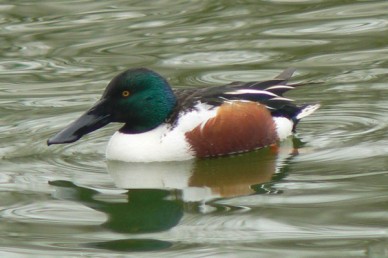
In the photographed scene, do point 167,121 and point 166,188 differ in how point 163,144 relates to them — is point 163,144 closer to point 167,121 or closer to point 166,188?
point 167,121

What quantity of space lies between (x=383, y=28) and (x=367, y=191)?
4.72 m

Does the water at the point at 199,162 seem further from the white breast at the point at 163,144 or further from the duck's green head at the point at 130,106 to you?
the duck's green head at the point at 130,106

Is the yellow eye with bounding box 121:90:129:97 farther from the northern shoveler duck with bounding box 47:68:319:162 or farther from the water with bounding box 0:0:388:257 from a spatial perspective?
the water with bounding box 0:0:388:257

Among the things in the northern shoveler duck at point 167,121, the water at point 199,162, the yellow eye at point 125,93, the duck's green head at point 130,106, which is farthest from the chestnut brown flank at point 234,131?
the yellow eye at point 125,93

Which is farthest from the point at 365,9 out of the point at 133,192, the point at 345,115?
the point at 133,192

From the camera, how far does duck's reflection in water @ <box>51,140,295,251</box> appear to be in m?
7.57

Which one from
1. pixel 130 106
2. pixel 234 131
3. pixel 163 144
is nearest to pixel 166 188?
pixel 163 144

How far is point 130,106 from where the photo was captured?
923cm

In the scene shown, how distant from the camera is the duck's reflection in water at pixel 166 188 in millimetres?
7574

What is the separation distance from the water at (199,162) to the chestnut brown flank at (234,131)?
10 cm

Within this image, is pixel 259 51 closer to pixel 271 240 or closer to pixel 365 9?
pixel 365 9

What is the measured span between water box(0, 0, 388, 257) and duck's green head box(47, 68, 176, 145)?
25 centimetres

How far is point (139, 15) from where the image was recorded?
13766mm

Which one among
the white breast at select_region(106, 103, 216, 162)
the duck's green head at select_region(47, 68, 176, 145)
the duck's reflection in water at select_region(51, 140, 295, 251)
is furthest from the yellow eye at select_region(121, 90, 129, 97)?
the duck's reflection in water at select_region(51, 140, 295, 251)
